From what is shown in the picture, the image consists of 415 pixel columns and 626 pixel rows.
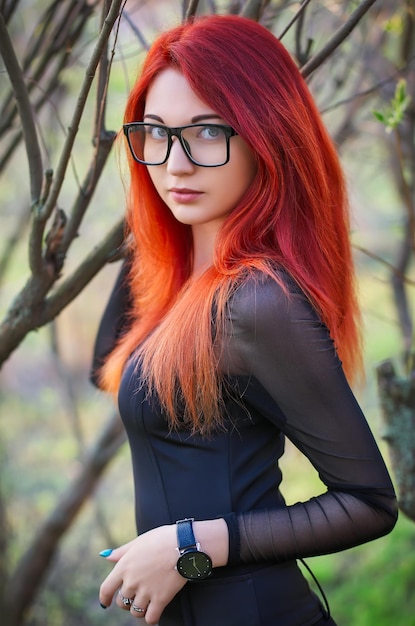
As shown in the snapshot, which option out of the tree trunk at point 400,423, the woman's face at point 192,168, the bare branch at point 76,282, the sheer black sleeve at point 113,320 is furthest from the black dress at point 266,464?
the tree trunk at point 400,423

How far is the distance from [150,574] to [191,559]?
0.09 meters

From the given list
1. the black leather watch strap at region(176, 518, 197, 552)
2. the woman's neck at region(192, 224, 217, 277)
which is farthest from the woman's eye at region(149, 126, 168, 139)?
the black leather watch strap at region(176, 518, 197, 552)

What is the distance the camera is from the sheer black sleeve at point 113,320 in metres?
2.00

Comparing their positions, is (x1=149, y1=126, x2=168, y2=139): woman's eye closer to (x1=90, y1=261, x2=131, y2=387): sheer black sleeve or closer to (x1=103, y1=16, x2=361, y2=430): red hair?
(x1=103, y1=16, x2=361, y2=430): red hair

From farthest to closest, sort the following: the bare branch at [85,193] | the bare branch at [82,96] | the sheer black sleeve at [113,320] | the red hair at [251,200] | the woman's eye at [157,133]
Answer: the sheer black sleeve at [113,320], the bare branch at [85,193], the woman's eye at [157,133], the red hair at [251,200], the bare branch at [82,96]

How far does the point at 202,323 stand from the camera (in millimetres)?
1400

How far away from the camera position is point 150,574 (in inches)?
54.1

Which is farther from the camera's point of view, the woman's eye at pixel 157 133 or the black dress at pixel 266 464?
the woman's eye at pixel 157 133

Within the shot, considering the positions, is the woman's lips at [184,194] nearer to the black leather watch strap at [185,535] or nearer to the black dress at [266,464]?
the black dress at [266,464]

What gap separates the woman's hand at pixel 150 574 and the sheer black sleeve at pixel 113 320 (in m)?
0.67

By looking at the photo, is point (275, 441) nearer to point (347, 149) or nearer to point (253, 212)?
point (253, 212)

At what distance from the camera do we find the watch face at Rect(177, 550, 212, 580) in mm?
1340

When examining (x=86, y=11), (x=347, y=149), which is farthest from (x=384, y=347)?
(x=86, y=11)

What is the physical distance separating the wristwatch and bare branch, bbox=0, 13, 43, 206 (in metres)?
0.82
